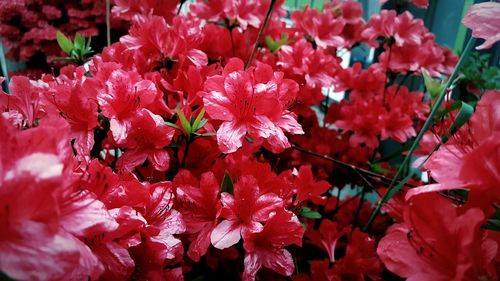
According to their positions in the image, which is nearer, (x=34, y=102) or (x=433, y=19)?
(x=34, y=102)

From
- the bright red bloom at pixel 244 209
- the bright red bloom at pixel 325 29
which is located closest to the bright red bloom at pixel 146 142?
the bright red bloom at pixel 244 209

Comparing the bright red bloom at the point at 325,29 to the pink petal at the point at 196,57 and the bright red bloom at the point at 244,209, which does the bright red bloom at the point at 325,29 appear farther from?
the bright red bloom at the point at 244,209

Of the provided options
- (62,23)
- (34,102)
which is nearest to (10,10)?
(62,23)

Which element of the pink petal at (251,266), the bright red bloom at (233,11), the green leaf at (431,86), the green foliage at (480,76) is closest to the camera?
the pink petal at (251,266)

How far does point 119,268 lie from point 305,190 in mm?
384

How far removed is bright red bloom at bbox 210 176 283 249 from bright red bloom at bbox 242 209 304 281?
0.01 m

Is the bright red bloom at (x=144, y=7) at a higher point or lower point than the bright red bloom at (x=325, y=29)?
higher

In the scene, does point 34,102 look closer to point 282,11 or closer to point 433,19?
point 282,11

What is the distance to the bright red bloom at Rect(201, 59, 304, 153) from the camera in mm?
627

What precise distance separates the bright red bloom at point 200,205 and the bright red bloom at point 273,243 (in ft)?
0.22

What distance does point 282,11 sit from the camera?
4.32ft

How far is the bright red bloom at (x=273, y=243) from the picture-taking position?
0.60 metres

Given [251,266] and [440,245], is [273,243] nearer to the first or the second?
[251,266]

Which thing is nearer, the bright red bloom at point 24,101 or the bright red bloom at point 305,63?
the bright red bloom at point 24,101
